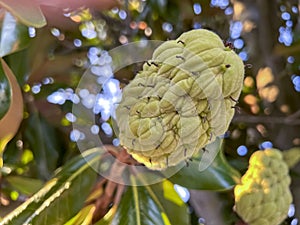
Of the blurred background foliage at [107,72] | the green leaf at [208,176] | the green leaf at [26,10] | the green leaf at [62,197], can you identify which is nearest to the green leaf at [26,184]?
the blurred background foliage at [107,72]

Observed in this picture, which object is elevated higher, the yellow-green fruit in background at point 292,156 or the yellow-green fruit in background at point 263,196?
the yellow-green fruit in background at point 263,196

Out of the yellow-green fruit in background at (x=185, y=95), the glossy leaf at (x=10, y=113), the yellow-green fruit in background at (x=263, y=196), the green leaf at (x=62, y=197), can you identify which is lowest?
the yellow-green fruit in background at (x=263, y=196)

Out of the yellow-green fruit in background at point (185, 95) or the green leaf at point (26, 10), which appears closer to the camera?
the yellow-green fruit in background at point (185, 95)

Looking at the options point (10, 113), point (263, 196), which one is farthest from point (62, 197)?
point (263, 196)

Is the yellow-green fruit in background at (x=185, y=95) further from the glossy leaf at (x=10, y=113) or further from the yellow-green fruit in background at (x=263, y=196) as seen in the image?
the yellow-green fruit in background at (x=263, y=196)

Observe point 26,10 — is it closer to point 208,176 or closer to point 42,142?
point 208,176

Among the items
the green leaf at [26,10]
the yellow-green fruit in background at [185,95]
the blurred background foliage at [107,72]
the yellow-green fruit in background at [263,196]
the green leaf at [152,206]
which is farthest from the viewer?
the blurred background foliage at [107,72]

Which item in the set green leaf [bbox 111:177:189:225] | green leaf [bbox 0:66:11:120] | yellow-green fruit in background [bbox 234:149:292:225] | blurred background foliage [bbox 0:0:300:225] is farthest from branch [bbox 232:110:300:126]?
green leaf [bbox 0:66:11:120]
